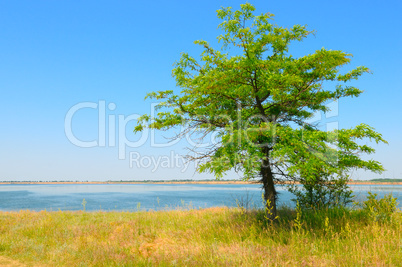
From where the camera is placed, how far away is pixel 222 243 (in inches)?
330

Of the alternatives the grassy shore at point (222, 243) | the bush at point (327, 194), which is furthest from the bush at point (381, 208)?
the bush at point (327, 194)

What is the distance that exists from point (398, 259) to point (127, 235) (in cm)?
879

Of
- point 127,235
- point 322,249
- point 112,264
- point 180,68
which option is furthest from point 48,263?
point 180,68

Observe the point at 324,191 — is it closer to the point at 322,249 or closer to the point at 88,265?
the point at 322,249

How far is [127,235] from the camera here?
10.6m

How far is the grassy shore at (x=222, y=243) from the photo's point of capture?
620 centimetres

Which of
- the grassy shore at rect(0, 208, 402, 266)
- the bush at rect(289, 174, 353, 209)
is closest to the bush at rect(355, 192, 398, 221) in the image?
the grassy shore at rect(0, 208, 402, 266)

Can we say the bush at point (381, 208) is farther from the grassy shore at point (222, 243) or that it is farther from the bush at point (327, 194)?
the bush at point (327, 194)

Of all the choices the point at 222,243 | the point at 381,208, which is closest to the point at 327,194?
the point at 381,208

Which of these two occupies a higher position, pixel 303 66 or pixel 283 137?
pixel 303 66

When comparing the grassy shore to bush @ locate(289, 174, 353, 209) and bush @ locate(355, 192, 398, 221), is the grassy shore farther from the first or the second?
bush @ locate(289, 174, 353, 209)

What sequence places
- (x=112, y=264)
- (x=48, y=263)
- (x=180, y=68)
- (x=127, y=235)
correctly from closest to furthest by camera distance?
(x=112, y=264), (x=48, y=263), (x=127, y=235), (x=180, y=68)

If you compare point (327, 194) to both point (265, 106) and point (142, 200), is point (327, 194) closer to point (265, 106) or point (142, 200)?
point (265, 106)

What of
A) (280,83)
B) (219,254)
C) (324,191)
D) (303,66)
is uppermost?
(303,66)
